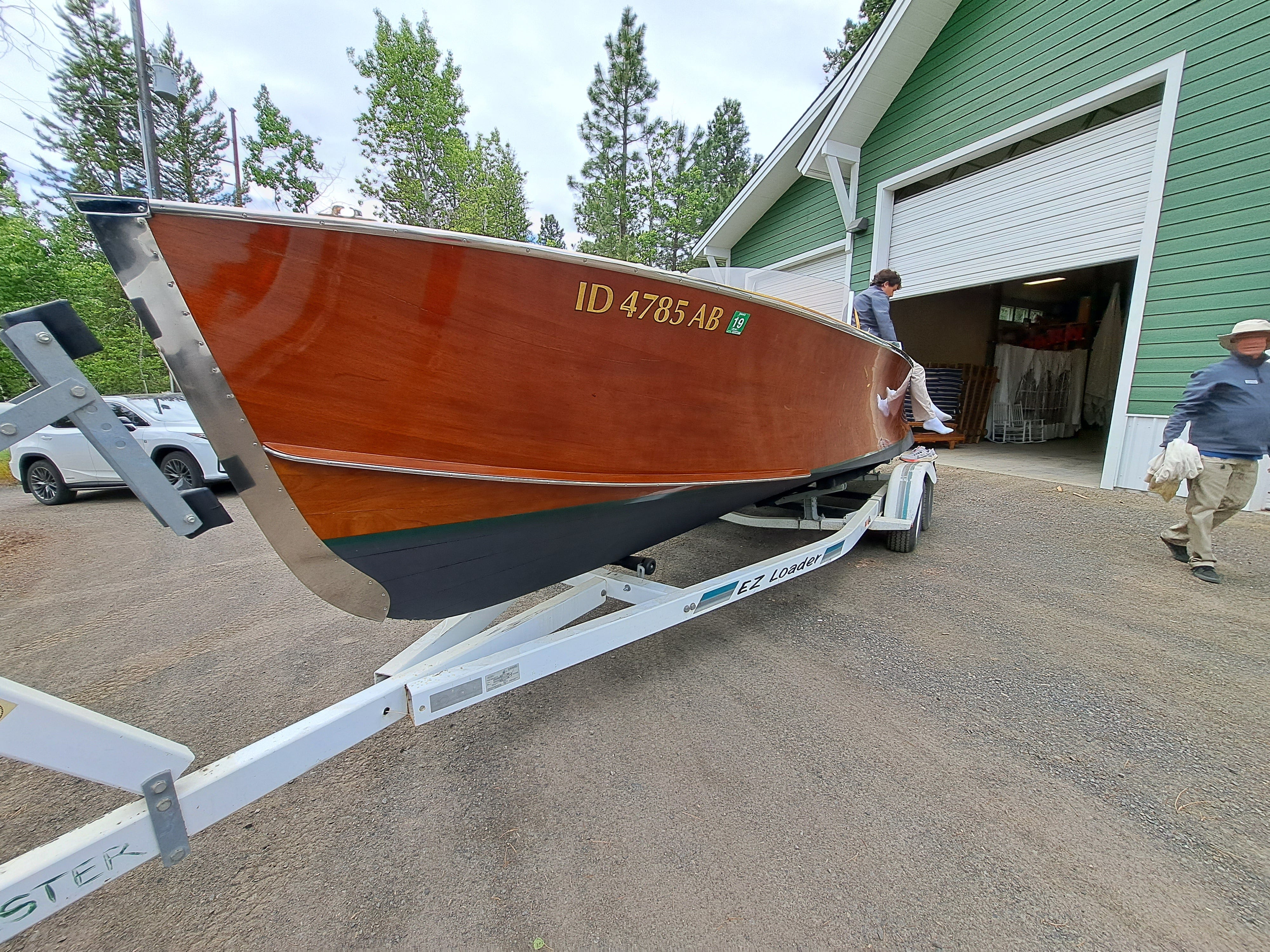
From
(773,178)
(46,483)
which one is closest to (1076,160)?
(773,178)

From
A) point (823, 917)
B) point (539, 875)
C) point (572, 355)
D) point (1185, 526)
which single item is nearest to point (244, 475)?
point (572, 355)

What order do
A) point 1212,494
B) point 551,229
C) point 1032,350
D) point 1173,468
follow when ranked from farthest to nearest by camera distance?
1. point 551,229
2. point 1032,350
3. point 1212,494
4. point 1173,468

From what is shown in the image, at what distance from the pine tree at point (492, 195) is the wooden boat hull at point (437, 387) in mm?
20940

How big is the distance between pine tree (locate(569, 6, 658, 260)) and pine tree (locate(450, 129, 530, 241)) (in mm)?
3664

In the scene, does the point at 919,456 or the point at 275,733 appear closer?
the point at 275,733

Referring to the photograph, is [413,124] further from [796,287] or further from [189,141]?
[796,287]

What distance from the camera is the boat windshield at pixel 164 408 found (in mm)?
6562

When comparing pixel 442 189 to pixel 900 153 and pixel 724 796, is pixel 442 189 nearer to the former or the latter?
pixel 900 153

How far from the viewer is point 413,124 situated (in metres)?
21.4

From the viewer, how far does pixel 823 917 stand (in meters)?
1.38

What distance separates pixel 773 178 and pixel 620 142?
1760 centimetres

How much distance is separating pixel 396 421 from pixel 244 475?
439 mm

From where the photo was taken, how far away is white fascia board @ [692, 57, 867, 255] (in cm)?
866

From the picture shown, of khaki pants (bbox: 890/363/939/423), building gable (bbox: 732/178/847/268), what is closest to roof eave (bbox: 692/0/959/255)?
building gable (bbox: 732/178/847/268)
